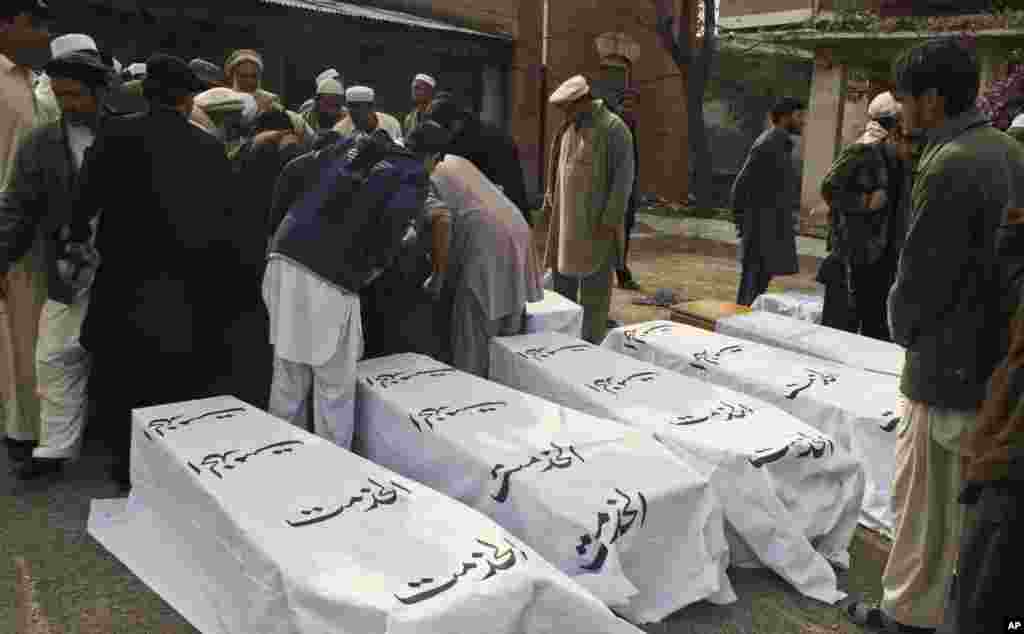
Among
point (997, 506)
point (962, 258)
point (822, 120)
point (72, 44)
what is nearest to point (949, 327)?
point (962, 258)

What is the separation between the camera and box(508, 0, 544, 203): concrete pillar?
14023 millimetres

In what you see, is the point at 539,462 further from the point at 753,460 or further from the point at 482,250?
the point at 482,250

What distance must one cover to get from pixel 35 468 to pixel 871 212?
15.3 ft

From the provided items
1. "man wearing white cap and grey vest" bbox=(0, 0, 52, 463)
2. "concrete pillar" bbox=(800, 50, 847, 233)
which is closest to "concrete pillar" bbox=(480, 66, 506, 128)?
"concrete pillar" bbox=(800, 50, 847, 233)

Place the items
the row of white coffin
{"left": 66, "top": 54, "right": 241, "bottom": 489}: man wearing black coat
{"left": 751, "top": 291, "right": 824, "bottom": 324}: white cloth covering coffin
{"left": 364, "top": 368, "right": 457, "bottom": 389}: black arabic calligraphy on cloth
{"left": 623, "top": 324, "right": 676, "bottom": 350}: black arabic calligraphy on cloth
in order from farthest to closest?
{"left": 751, "top": 291, "right": 824, "bottom": 324}: white cloth covering coffin, {"left": 623, "top": 324, "right": 676, "bottom": 350}: black arabic calligraphy on cloth, {"left": 364, "top": 368, "right": 457, "bottom": 389}: black arabic calligraphy on cloth, {"left": 66, "top": 54, "right": 241, "bottom": 489}: man wearing black coat, the row of white coffin

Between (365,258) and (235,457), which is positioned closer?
(235,457)

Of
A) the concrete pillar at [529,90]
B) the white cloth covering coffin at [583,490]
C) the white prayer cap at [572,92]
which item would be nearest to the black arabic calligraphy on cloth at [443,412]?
the white cloth covering coffin at [583,490]

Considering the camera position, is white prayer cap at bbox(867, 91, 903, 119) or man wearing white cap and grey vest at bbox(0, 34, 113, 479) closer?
man wearing white cap and grey vest at bbox(0, 34, 113, 479)

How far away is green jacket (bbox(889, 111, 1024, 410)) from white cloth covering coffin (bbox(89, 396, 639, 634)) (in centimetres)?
123

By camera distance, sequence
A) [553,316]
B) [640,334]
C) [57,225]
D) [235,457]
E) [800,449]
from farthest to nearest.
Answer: [553,316] → [640,334] → [57,225] → [800,449] → [235,457]

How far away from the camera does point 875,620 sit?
275 cm

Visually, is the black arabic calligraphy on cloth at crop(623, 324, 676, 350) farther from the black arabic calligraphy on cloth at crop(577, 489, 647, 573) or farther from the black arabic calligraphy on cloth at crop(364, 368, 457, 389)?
the black arabic calligraphy on cloth at crop(577, 489, 647, 573)

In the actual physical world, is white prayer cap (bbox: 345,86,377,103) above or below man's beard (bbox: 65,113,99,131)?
above

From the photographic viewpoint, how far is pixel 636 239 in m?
12.4
